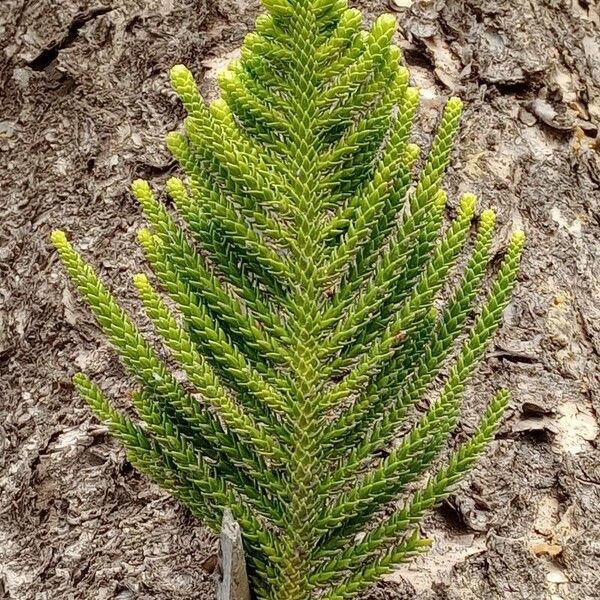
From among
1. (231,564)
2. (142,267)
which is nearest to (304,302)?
(231,564)

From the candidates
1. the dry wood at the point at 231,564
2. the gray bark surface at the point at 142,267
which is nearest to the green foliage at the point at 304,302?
the dry wood at the point at 231,564

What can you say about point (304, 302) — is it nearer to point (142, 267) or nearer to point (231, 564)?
point (231, 564)

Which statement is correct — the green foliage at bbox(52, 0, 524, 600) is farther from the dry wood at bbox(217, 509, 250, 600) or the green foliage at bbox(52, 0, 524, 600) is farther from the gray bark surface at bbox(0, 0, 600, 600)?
the gray bark surface at bbox(0, 0, 600, 600)

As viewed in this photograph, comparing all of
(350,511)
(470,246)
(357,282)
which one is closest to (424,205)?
(357,282)

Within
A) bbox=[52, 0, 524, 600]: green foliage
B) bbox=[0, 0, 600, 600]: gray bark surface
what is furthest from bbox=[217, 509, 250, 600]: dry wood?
bbox=[0, 0, 600, 600]: gray bark surface

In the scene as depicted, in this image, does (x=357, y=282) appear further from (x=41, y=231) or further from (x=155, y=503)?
(x=41, y=231)

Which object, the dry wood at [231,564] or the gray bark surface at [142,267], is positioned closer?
the dry wood at [231,564]

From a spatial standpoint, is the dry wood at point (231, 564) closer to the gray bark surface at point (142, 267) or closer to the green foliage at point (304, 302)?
the green foliage at point (304, 302)

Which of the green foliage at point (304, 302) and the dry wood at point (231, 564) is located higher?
the green foliage at point (304, 302)

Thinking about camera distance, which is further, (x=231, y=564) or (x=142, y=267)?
(x=142, y=267)
